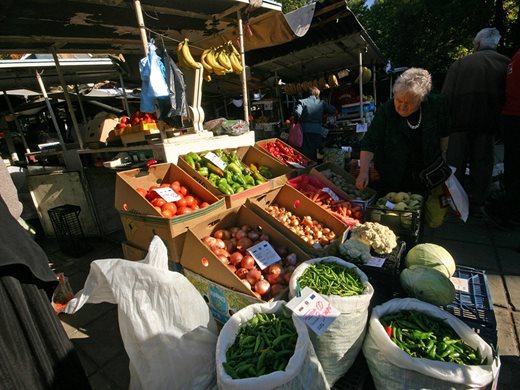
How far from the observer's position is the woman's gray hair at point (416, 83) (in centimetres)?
261

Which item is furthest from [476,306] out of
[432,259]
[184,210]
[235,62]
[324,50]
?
[324,50]

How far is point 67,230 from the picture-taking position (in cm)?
435

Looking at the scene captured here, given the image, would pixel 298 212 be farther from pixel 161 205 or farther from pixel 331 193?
pixel 161 205

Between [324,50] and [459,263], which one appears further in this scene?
[324,50]

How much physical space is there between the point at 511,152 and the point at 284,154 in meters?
3.17

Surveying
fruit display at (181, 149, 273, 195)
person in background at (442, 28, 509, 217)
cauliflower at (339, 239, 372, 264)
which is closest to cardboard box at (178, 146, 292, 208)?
fruit display at (181, 149, 273, 195)

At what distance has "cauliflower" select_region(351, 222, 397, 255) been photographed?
2.40 meters

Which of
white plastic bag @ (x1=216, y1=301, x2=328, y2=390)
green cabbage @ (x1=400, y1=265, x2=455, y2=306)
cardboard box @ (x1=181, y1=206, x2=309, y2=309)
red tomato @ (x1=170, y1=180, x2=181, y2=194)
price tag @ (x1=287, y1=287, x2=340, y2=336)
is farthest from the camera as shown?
red tomato @ (x1=170, y1=180, x2=181, y2=194)

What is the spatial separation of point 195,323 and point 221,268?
456 mm

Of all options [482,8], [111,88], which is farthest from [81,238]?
[482,8]

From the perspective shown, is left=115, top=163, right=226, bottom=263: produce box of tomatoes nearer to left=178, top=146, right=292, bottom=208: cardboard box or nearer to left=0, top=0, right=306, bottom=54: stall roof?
left=178, top=146, right=292, bottom=208: cardboard box

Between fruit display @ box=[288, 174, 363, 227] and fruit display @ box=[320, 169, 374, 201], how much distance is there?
A: 33cm

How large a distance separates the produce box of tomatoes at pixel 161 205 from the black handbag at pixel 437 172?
86.2 inches

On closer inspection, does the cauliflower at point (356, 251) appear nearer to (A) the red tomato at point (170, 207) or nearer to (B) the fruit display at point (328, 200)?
(B) the fruit display at point (328, 200)
